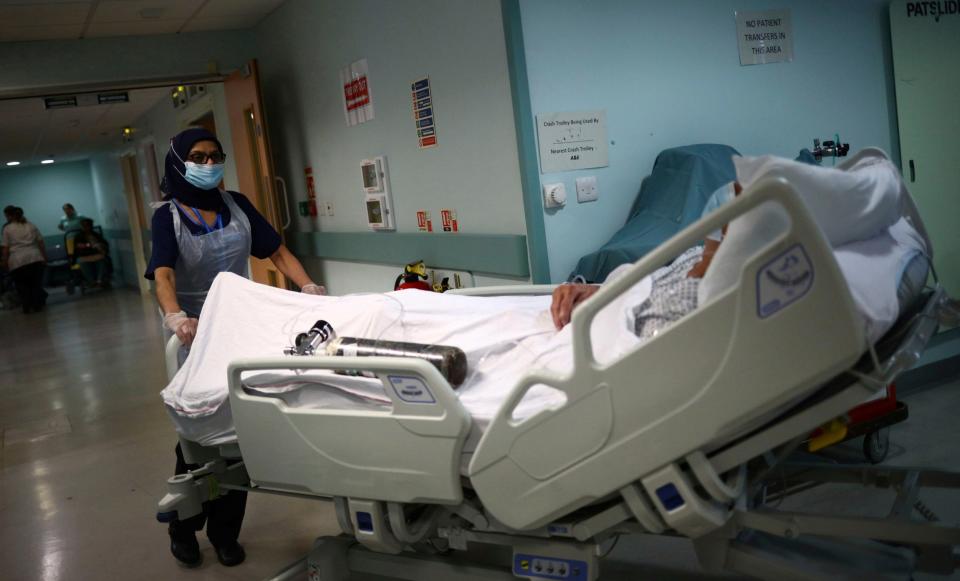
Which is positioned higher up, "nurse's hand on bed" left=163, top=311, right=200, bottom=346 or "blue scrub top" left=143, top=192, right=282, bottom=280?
"blue scrub top" left=143, top=192, right=282, bottom=280

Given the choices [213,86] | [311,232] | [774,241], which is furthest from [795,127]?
[213,86]

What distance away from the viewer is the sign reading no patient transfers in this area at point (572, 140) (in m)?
3.63

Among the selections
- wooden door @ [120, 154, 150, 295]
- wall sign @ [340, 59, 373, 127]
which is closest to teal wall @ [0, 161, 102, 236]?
wooden door @ [120, 154, 150, 295]

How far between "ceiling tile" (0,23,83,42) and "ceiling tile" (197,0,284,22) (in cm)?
85

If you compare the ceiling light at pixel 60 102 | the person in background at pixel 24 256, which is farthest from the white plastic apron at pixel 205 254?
the person in background at pixel 24 256

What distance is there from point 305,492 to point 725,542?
1.11 meters

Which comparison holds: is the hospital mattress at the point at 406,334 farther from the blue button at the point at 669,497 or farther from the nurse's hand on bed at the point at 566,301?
the blue button at the point at 669,497

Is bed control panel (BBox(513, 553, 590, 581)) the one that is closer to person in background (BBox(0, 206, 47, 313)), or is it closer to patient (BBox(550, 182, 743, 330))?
patient (BBox(550, 182, 743, 330))

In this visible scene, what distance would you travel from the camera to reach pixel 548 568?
6.50 feet

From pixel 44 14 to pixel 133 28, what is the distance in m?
0.72

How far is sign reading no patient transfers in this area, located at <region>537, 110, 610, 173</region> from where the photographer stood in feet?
11.9

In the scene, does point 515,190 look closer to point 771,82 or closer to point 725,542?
point 771,82

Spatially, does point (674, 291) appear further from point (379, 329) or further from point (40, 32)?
point (40, 32)

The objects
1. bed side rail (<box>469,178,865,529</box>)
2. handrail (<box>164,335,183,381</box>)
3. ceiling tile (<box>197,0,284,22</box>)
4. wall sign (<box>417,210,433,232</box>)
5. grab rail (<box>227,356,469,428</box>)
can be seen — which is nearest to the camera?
bed side rail (<box>469,178,865,529</box>)
